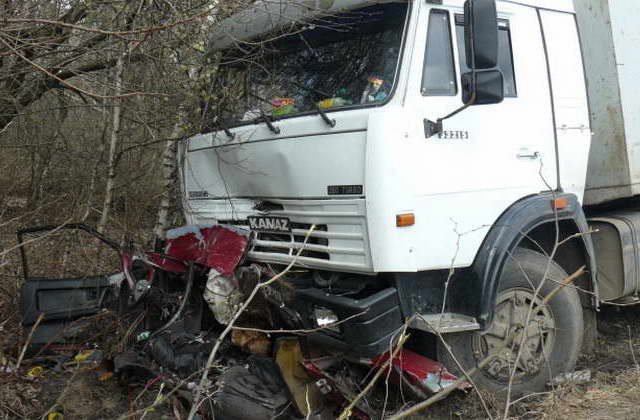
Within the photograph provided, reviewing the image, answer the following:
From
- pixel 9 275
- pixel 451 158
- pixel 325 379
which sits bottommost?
pixel 325 379

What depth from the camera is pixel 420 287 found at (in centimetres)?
351

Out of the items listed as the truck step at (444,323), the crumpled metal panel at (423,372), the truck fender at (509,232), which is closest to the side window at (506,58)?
the truck fender at (509,232)

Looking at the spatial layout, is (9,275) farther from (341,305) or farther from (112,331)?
(341,305)

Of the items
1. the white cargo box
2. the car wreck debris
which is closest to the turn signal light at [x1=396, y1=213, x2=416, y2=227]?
the car wreck debris

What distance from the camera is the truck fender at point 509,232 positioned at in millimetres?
3521

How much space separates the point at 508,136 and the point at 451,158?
0.56 meters

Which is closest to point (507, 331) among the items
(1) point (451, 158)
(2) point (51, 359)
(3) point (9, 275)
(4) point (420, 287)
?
(4) point (420, 287)

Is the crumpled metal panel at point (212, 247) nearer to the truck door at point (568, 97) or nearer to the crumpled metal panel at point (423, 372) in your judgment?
the crumpled metal panel at point (423, 372)

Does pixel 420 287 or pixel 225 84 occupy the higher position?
pixel 225 84

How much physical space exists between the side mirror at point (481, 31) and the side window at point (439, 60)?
212 mm

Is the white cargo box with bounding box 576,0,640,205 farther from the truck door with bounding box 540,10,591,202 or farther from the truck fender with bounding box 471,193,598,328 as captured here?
the truck fender with bounding box 471,193,598,328

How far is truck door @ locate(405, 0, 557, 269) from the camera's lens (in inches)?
134

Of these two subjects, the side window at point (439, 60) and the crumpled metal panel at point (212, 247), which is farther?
the crumpled metal panel at point (212, 247)

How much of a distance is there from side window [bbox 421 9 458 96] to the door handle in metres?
0.70
